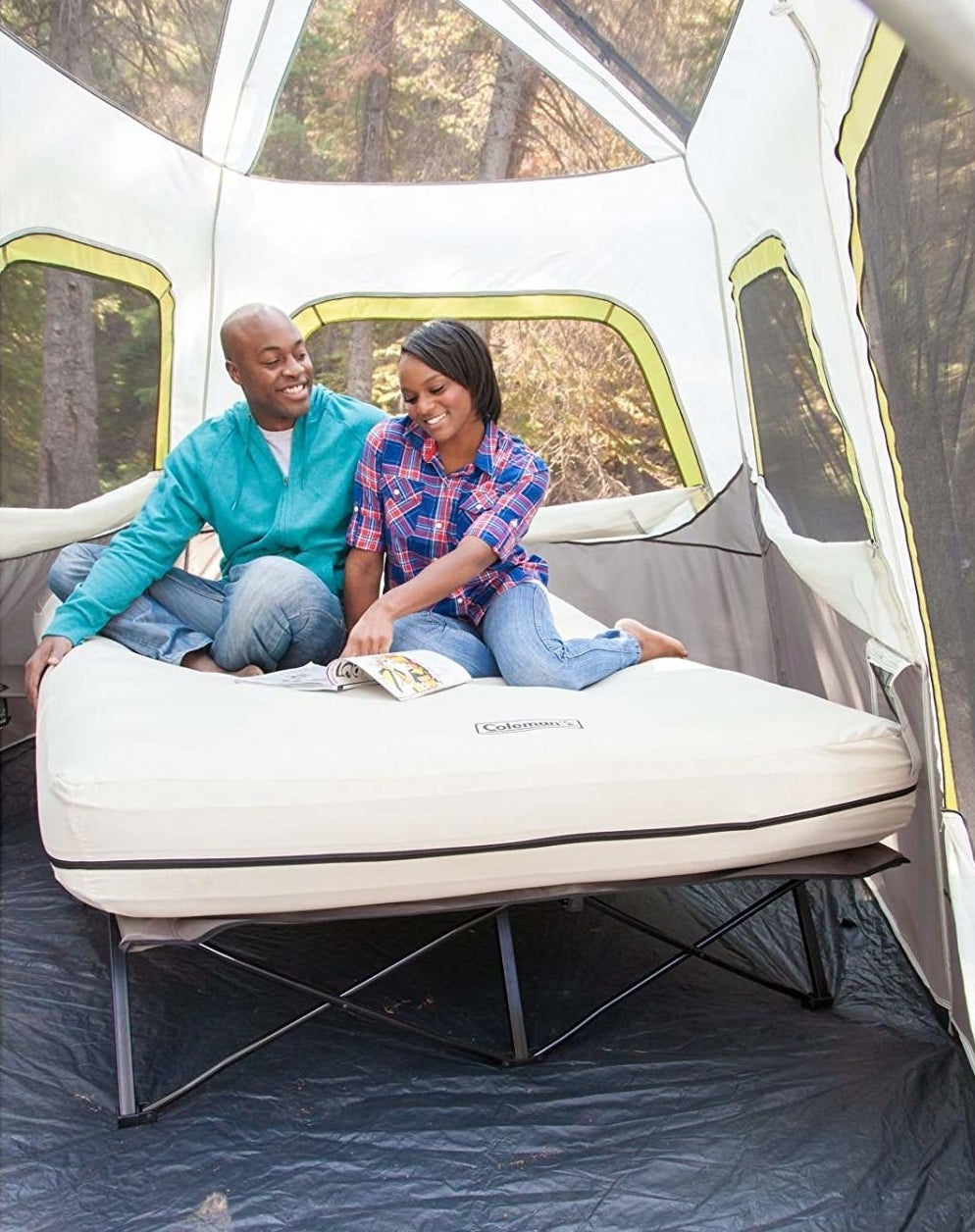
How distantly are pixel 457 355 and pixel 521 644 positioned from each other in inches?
23.4

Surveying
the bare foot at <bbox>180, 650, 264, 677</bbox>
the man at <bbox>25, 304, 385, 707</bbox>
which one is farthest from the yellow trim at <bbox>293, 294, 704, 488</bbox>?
the bare foot at <bbox>180, 650, 264, 677</bbox>

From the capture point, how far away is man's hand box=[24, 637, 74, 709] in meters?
2.37

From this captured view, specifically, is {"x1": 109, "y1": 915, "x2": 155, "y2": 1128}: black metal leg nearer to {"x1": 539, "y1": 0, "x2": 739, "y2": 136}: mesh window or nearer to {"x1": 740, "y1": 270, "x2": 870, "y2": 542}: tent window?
{"x1": 740, "y1": 270, "x2": 870, "y2": 542}: tent window

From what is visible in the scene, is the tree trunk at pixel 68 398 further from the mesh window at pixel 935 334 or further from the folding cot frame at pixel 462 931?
the mesh window at pixel 935 334

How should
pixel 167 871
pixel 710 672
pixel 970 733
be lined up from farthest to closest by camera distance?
pixel 710 672, pixel 970 733, pixel 167 871

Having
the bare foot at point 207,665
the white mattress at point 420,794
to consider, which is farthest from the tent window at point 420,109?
the white mattress at point 420,794

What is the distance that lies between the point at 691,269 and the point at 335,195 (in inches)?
A: 46.3

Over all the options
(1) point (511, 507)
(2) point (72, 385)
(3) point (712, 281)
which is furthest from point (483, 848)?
(3) point (712, 281)

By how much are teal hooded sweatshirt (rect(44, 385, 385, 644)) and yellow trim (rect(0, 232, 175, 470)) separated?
0.94m

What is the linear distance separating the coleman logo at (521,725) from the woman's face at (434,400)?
79cm

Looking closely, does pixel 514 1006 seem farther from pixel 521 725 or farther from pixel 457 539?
pixel 457 539

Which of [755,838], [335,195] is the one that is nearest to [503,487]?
[755,838]

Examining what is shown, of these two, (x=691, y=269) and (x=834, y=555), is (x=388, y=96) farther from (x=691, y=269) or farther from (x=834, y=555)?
(x=834, y=555)

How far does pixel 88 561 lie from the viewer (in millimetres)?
2877
